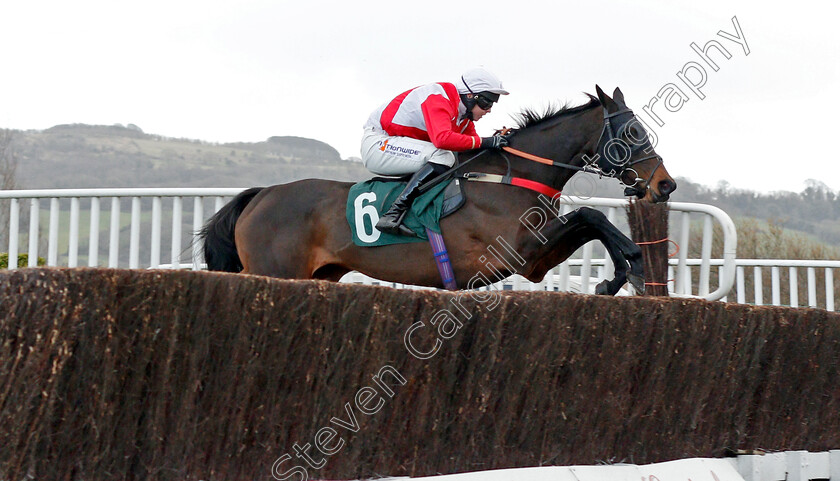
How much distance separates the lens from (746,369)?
3.99 m

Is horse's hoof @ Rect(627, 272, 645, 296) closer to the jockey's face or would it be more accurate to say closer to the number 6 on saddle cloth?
the number 6 on saddle cloth

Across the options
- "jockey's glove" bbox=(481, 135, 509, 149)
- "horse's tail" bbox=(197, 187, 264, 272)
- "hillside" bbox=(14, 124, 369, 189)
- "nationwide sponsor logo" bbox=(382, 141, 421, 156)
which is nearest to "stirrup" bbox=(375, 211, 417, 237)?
"nationwide sponsor logo" bbox=(382, 141, 421, 156)

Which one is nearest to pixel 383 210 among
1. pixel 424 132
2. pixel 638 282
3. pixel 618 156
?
pixel 424 132

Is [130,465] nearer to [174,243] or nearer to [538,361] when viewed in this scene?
[538,361]

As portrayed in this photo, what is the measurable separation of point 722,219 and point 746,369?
1585 millimetres

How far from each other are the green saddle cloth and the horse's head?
0.98 m

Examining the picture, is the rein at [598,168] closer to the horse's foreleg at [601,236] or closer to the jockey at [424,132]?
the jockey at [424,132]

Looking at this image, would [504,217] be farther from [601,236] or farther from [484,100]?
[484,100]

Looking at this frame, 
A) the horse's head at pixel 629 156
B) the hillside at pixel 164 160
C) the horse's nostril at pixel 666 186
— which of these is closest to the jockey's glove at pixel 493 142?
the horse's head at pixel 629 156

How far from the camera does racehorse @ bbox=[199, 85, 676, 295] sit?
521cm

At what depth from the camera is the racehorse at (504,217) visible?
17.1ft

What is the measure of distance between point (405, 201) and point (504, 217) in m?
0.59

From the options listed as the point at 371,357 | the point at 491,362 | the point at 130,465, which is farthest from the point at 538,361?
the point at 130,465

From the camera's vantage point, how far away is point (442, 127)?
520 cm
